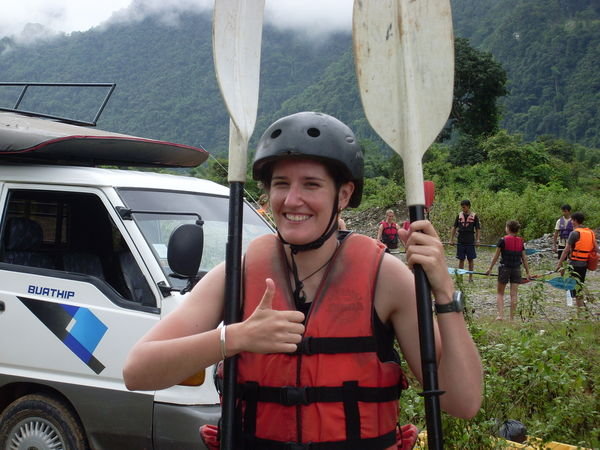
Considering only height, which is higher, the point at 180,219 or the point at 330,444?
the point at 180,219

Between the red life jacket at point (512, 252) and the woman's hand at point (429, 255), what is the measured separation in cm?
841

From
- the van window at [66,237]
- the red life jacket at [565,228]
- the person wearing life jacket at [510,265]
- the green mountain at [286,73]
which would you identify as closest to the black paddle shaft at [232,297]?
the van window at [66,237]

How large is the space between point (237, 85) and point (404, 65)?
2.02ft

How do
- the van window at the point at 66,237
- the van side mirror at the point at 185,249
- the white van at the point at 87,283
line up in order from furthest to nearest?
the van window at the point at 66,237, the white van at the point at 87,283, the van side mirror at the point at 185,249

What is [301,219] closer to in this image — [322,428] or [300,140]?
[300,140]

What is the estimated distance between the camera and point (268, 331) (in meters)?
1.74

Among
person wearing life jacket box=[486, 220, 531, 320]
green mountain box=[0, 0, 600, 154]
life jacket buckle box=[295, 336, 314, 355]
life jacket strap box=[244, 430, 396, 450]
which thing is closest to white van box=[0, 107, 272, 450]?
life jacket strap box=[244, 430, 396, 450]

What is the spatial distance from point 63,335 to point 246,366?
238 cm

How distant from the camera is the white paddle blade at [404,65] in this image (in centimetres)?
203

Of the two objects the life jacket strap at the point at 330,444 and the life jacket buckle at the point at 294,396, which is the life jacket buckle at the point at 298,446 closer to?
the life jacket strap at the point at 330,444

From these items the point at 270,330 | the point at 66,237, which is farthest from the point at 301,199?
the point at 66,237

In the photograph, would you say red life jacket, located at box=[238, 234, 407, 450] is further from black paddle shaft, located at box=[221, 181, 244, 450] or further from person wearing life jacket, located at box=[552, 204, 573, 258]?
person wearing life jacket, located at box=[552, 204, 573, 258]

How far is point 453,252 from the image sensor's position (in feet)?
60.3

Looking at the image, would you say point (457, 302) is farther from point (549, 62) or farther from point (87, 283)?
point (549, 62)
